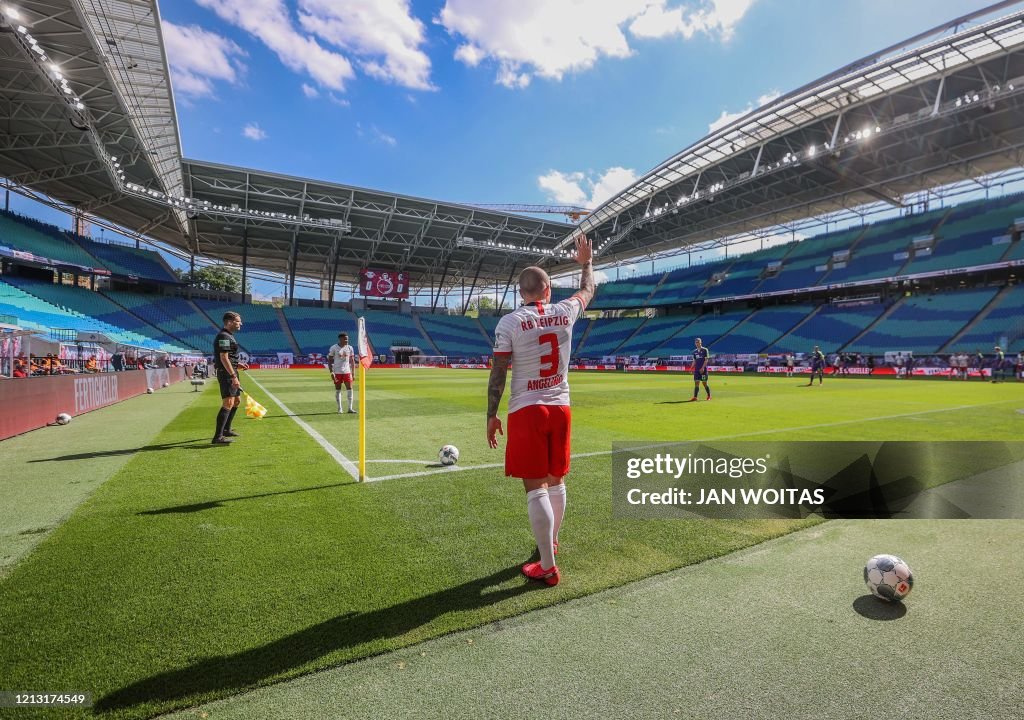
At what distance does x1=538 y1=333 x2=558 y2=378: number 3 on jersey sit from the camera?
341 cm

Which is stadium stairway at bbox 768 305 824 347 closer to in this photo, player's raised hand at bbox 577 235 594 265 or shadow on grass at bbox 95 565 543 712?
player's raised hand at bbox 577 235 594 265

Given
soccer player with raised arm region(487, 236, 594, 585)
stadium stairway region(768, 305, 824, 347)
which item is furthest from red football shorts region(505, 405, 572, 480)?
stadium stairway region(768, 305, 824, 347)

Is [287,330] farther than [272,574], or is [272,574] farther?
[287,330]

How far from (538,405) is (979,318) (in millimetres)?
48771

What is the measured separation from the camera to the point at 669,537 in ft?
13.2

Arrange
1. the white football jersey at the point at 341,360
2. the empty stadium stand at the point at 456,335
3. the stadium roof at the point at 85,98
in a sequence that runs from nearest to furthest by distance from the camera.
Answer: the white football jersey at the point at 341,360, the stadium roof at the point at 85,98, the empty stadium stand at the point at 456,335

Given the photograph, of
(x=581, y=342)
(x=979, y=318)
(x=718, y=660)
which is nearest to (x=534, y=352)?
(x=718, y=660)

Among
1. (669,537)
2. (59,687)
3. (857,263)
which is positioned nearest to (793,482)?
(669,537)

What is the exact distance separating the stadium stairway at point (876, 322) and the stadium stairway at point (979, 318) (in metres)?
5.91

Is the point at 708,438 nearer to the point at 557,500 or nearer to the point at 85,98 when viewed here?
the point at 557,500

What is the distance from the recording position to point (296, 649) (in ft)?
8.06

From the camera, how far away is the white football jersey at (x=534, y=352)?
340cm

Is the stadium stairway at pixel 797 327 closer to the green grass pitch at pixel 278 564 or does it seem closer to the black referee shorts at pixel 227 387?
the green grass pitch at pixel 278 564

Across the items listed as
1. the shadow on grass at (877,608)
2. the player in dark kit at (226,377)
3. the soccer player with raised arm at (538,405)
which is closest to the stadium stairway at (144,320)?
the player in dark kit at (226,377)
